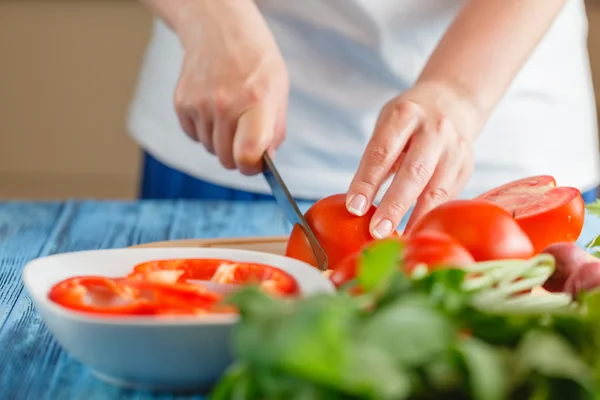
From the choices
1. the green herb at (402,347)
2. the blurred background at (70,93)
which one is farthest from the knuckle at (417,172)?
the blurred background at (70,93)

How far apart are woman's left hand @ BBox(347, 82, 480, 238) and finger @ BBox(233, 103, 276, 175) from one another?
0.12 metres

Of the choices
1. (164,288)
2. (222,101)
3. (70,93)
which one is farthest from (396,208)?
(70,93)

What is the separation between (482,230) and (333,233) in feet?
0.69

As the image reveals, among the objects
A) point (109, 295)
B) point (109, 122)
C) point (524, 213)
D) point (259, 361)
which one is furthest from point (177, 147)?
point (109, 122)

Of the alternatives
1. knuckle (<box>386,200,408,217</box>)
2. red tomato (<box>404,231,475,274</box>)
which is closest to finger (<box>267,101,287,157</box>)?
knuckle (<box>386,200,408,217</box>)

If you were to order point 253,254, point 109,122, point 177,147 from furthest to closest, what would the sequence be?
point 109,122, point 177,147, point 253,254

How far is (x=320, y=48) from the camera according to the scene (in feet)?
4.43

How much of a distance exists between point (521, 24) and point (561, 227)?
37cm

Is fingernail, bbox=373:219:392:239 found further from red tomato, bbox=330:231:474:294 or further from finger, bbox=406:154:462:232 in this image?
red tomato, bbox=330:231:474:294

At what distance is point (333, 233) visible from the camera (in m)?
0.91

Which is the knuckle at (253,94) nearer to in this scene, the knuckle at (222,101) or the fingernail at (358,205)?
the knuckle at (222,101)

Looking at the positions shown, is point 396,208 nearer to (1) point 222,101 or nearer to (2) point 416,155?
(2) point 416,155

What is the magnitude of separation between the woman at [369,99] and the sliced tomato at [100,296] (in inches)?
13.2

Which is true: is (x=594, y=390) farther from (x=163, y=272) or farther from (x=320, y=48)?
(x=320, y=48)
